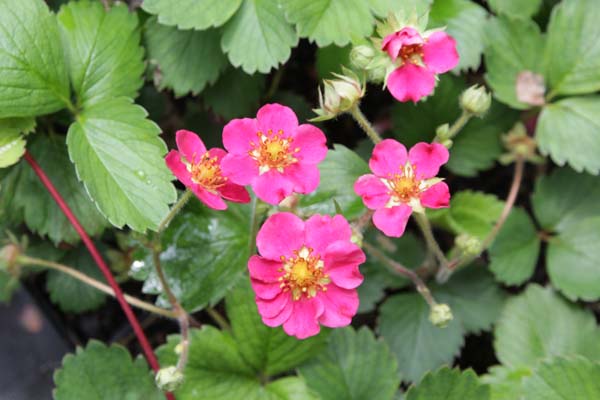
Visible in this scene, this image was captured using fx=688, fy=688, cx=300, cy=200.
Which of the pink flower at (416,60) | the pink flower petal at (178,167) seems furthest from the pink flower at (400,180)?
the pink flower petal at (178,167)

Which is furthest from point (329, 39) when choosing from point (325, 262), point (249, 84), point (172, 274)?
point (172, 274)

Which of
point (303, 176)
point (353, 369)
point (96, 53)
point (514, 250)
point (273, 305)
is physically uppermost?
point (96, 53)

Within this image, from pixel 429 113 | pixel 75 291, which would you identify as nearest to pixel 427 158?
pixel 429 113

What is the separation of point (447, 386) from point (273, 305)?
42 cm

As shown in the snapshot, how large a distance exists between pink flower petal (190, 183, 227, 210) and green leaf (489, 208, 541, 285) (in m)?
0.83

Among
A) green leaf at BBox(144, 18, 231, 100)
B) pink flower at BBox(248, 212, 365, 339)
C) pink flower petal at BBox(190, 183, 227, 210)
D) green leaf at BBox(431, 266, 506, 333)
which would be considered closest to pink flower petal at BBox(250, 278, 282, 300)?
pink flower at BBox(248, 212, 365, 339)

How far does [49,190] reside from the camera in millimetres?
1457

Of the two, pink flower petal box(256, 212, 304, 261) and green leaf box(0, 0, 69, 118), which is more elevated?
green leaf box(0, 0, 69, 118)

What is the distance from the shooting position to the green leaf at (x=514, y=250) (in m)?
1.74

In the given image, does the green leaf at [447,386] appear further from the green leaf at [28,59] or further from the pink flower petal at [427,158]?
the green leaf at [28,59]

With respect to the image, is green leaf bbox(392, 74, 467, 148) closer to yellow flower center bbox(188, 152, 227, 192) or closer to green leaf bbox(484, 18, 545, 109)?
green leaf bbox(484, 18, 545, 109)

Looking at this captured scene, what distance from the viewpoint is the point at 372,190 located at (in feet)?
4.18

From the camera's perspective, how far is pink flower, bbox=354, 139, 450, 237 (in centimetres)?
124

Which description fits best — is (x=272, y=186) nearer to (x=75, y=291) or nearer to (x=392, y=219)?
(x=392, y=219)
